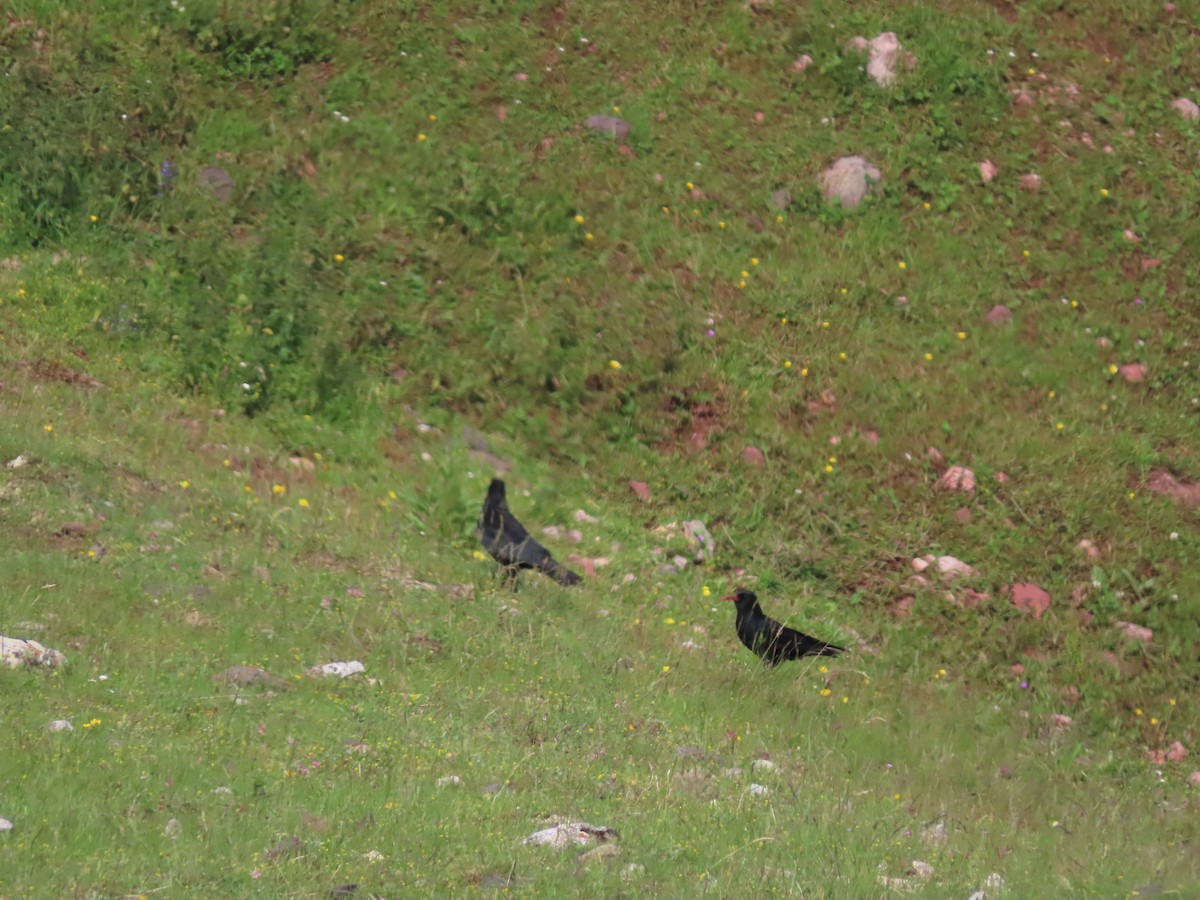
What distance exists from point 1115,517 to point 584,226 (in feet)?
20.2

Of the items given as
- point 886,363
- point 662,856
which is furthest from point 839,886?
point 886,363

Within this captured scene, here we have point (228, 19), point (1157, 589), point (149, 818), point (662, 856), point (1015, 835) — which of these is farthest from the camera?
point (228, 19)

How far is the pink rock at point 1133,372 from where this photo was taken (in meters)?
15.1

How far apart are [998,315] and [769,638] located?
6.42 meters

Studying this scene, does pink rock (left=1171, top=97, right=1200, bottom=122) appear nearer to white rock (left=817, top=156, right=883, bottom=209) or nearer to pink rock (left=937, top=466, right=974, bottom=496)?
white rock (left=817, top=156, right=883, bottom=209)

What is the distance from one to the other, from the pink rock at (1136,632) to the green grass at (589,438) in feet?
0.40

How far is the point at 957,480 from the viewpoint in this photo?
13727 mm

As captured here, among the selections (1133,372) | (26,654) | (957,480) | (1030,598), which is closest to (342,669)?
(26,654)

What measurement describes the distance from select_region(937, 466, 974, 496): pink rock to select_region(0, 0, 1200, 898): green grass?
12cm

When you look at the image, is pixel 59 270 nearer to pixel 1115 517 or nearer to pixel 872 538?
pixel 872 538

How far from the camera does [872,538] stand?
13.2 metres

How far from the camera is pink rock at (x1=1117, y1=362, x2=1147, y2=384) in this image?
49.6ft

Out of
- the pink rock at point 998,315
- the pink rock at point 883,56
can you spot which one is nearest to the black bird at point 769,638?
the pink rock at point 998,315

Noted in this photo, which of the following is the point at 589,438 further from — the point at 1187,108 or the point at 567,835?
the point at 1187,108
